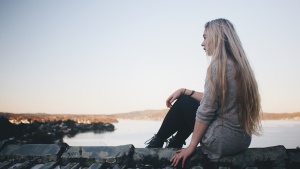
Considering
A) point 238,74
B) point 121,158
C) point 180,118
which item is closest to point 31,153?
point 121,158

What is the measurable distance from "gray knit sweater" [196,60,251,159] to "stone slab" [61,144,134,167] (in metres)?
0.75

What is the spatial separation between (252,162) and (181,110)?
70 cm

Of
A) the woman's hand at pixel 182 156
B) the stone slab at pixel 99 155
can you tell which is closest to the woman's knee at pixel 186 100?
the woman's hand at pixel 182 156

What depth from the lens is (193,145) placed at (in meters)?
1.87

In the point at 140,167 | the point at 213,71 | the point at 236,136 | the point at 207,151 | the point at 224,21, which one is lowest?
the point at 140,167

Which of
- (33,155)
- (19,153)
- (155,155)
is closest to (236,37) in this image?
(155,155)

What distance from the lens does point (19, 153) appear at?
8.35 ft

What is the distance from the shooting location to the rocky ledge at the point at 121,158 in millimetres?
1978

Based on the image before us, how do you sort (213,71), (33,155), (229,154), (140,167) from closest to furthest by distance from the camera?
(213,71) → (229,154) → (140,167) → (33,155)

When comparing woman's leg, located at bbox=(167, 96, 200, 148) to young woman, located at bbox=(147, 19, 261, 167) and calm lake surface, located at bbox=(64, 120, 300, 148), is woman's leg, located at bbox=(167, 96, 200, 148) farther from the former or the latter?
calm lake surface, located at bbox=(64, 120, 300, 148)

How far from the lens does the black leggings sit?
2232mm

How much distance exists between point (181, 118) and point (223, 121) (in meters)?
0.47

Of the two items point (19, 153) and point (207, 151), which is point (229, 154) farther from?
point (19, 153)

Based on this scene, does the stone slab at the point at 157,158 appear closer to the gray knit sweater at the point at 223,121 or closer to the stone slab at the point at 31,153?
the gray knit sweater at the point at 223,121
